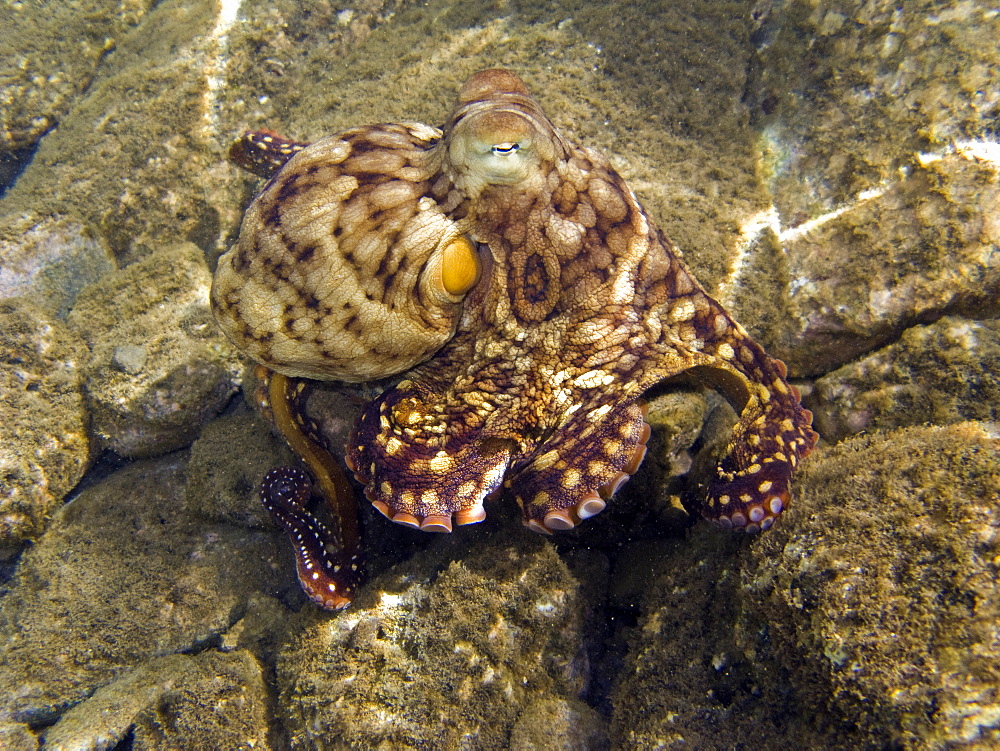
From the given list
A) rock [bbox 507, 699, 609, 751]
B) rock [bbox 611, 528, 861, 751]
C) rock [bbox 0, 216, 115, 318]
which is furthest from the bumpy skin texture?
rock [bbox 0, 216, 115, 318]

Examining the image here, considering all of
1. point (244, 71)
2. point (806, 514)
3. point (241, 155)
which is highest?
point (244, 71)

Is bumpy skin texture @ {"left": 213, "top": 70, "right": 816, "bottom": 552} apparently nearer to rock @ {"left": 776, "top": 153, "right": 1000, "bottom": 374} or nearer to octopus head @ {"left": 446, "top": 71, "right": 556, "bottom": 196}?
octopus head @ {"left": 446, "top": 71, "right": 556, "bottom": 196}

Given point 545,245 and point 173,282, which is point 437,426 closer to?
point 545,245

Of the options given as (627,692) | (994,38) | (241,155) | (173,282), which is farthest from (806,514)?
(173,282)

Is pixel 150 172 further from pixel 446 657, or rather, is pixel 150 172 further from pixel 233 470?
pixel 446 657

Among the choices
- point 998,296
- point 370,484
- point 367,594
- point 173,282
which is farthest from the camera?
point 173,282

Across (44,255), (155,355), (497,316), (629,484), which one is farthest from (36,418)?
(629,484)

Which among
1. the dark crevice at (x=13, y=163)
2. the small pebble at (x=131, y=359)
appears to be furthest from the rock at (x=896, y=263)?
the dark crevice at (x=13, y=163)

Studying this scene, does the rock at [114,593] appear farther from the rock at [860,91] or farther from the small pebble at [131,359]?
the rock at [860,91]
